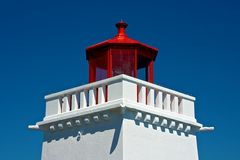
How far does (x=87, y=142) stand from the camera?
13.8m

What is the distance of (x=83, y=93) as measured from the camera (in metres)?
14.1

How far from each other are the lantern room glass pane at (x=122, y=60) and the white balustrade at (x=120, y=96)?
85 cm

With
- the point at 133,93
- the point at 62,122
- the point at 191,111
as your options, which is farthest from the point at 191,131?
the point at 62,122

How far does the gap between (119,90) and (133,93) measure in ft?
1.19

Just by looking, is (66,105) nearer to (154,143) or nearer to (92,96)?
(92,96)

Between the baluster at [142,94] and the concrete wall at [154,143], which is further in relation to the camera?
the baluster at [142,94]

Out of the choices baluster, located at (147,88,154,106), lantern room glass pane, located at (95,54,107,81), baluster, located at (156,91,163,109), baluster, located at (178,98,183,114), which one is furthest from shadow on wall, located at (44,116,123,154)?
baluster, located at (178,98,183,114)

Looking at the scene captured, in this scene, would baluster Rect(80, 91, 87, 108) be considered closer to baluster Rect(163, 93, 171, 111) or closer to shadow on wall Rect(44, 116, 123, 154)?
shadow on wall Rect(44, 116, 123, 154)

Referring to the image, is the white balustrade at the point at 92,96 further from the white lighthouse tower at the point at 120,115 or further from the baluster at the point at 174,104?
the baluster at the point at 174,104

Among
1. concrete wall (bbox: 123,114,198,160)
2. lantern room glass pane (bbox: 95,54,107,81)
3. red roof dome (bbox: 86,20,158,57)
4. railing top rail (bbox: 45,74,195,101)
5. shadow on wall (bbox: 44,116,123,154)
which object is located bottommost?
concrete wall (bbox: 123,114,198,160)

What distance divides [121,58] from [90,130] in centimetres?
200

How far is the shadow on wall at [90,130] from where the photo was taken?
13078 mm

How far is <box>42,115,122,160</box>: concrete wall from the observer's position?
1309 centimetres

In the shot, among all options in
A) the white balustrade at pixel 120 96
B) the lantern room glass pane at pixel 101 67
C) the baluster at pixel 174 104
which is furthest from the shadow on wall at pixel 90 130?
the baluster at pixel 174 104
